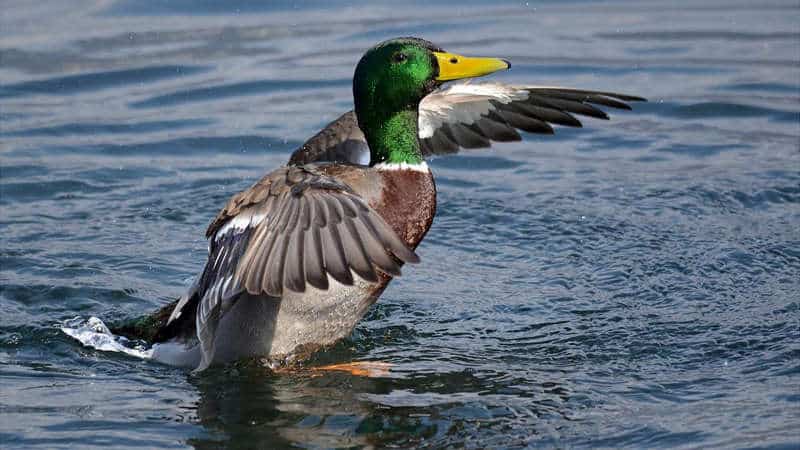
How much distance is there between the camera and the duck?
531 cm

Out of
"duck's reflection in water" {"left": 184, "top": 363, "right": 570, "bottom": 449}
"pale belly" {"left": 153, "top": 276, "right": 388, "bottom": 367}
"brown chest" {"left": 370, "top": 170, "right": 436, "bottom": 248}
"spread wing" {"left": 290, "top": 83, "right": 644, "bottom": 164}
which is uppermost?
"spread wing" {"left": 290, "top": 83, "right": 644, "bottom": 164}

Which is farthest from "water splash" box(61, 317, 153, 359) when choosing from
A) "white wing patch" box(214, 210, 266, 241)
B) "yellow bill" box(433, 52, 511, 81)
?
"yellow bill" box(433, 52, 511, 81)

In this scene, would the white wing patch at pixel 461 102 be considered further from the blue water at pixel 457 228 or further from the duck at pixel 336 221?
the blue water at pixel 457 228

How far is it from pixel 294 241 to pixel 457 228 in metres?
3.26

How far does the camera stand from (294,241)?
17.6 feet

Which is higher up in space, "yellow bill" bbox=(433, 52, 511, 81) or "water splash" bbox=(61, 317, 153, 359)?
"yellow bill" bbox=(433, 52, 511, 81)

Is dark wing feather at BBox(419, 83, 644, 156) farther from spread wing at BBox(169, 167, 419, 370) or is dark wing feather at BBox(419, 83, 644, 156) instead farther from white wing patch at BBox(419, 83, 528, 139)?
spread wing at BBox(169, 167, 419, 370)

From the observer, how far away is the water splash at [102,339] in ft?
22.0

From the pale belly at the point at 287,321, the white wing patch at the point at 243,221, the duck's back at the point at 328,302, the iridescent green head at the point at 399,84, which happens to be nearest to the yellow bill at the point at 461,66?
the iridescent green head at the point at 399,84

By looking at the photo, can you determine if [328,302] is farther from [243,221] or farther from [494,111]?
[494,111]

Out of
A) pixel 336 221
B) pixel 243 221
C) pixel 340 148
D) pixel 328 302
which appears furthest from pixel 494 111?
pixel 336 221

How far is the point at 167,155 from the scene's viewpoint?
33.4ft

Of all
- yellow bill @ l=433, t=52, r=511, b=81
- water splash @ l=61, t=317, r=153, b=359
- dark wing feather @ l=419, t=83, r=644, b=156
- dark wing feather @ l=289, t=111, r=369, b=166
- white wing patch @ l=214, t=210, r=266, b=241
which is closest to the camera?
white wing patch @ l=214, t=210, r=266, b=241

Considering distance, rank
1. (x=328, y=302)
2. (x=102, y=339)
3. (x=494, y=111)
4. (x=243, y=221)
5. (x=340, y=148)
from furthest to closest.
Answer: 1. (x=494, y=111)
2. (x=340, y=148)
3. (x=102, y=339)
4. (x=328, y=302)
5. (x=243, y=221)
